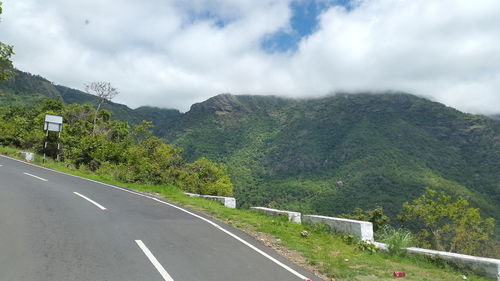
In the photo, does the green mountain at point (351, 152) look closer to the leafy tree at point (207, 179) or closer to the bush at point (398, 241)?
the leafy tree at point (207, 179)

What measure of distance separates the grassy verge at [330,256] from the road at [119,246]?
1.80 ft

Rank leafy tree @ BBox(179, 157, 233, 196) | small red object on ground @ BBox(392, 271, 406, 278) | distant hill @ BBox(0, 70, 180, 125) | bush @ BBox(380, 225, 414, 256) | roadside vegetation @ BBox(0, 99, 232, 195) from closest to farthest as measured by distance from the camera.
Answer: small red object on ground @ BBox(392, 271, 406, 278) → bush @ BBox(380, 225, 414, 256) → roadside vegetation @ BBox(0, 99, 232, 195) → leafy tree @ BBox(179, 157, 233, 196) → distant hill @ BBox(0, 70, 180, 125)

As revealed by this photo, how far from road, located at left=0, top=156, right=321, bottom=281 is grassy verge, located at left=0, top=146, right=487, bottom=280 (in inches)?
21.6

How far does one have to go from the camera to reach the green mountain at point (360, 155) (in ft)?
340

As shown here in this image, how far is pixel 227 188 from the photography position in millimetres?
57406

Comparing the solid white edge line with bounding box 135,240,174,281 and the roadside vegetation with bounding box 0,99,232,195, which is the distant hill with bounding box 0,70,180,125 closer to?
the roadside vegetation with bounding box 0,99,232,195

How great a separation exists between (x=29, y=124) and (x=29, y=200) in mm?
36776

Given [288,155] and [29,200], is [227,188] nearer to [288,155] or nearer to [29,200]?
[29,200]

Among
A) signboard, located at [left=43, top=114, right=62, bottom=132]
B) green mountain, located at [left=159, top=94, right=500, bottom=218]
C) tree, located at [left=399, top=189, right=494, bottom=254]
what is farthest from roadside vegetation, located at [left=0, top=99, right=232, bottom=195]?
green mountain, located at [left=159, top=94, right=500, bottom=218]

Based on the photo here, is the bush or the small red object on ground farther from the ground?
the bush

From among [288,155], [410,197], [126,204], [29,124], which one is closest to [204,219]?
[126,204]

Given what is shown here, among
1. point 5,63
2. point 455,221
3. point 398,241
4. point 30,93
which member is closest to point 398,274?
point 398,241

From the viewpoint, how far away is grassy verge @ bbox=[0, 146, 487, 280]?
6.82 meters

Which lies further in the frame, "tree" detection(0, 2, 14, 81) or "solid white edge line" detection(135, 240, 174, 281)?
"tree" detection(0, 2, 14, 81)
